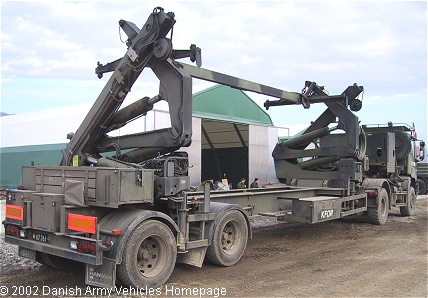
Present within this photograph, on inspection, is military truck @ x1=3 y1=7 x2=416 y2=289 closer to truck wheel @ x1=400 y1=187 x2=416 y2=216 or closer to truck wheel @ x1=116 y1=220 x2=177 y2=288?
→ truck wheel @ x1=116 y1=220 x2=177 y2=288

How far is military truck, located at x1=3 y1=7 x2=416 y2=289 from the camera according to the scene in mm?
5738

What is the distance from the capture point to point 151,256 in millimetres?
6141

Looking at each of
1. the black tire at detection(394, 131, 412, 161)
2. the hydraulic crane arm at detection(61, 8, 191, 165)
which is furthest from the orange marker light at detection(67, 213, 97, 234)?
the black tire at detection(394, 131, 412, 161)

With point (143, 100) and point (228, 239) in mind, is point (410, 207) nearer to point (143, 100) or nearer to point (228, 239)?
point (228, 239)

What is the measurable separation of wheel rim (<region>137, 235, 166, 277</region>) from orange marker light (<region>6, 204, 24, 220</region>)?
187 cm

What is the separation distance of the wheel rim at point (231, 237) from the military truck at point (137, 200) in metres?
0.02

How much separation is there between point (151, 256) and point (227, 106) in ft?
36.7

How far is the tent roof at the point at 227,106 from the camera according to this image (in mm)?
15445

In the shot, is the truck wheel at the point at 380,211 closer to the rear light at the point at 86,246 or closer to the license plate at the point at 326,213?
the license plate at the point at 326,213

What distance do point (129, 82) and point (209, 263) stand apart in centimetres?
332

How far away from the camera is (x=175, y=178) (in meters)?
6.61

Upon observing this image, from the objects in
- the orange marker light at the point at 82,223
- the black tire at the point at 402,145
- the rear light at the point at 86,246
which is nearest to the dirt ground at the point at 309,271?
the rear light at the point at 86,246

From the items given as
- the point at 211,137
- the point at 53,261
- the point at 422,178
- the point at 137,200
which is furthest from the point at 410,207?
the point at 422,178

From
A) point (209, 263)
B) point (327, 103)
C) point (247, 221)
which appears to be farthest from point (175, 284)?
point (327, 103)
